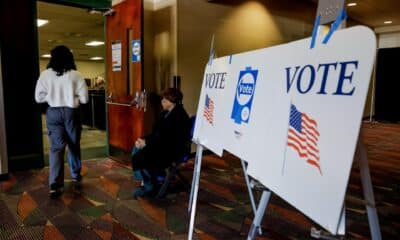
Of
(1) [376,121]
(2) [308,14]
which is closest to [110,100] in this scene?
(2) [308,14]

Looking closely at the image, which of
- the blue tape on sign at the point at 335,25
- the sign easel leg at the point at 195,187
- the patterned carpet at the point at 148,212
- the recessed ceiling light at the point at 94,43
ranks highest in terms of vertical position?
the recessed ceiling light at the point at 94,43

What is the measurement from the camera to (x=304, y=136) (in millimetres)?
963

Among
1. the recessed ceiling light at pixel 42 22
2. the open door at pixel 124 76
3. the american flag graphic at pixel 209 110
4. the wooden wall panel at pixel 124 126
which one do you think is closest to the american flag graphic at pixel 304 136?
the american flag graphic at pixel 209 110

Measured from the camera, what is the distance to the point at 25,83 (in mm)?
3746

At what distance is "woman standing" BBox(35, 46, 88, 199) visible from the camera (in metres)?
2.84

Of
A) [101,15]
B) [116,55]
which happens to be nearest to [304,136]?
[116,55]

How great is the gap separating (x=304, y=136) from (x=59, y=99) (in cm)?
250

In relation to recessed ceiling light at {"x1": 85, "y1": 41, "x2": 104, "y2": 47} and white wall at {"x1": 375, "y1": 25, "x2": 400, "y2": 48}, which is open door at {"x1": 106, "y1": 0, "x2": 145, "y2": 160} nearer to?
recessed ceiling light at {"x1": 85, "y1": 41, "x2": 104, "y2": 47}

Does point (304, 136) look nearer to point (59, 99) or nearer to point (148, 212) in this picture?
point (148, 212)

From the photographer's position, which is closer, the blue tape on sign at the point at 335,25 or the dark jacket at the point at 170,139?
the blue tape on sign at the point at 335,25

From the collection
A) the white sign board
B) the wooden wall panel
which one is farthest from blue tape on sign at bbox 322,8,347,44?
the wooden wall panel

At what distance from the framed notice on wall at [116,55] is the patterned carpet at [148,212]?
144cm

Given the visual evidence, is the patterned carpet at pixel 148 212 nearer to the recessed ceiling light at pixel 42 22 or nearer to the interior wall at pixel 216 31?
the interior wall at pixel 216 31

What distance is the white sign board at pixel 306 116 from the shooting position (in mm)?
806
